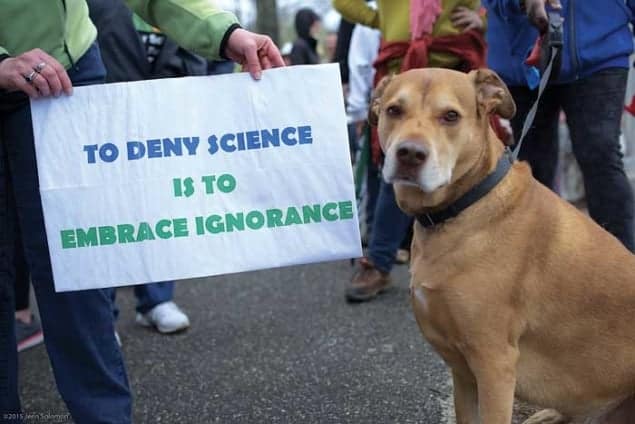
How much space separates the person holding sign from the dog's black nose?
55cm

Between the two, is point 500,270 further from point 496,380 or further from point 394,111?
point 394,111

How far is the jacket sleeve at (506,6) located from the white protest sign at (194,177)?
1185mm

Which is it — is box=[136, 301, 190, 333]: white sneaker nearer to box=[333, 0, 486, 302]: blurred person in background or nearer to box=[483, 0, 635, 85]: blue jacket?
box=[333, 0, 486, 302]: blurred person in background

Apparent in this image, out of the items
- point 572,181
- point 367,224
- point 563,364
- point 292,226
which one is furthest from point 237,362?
point 572,181

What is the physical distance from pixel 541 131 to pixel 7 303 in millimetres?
2460

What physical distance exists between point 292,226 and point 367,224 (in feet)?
12.8

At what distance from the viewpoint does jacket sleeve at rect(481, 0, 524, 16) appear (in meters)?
3.24

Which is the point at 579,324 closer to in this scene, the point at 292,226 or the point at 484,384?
the point at 484,384

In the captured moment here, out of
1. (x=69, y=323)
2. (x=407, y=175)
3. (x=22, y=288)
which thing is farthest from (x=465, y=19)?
(x=22, y=288)

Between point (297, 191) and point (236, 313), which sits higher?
point (297, 191)

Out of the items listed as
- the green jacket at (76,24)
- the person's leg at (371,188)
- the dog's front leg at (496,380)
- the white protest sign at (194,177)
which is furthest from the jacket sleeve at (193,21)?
the person's leg at (371,188)

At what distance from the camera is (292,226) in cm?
246

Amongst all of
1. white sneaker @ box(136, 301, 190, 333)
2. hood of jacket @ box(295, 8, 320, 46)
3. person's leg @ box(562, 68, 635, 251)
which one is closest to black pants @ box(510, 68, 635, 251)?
person's leg @ box(562, 68, 635, 251)

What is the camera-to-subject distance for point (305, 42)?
8383 mm
